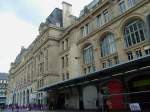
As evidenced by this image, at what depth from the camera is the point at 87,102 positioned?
99.6 feet

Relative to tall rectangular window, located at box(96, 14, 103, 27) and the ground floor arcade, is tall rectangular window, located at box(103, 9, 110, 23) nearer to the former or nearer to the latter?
tall rectangular window, located at box(96, 14, 103, 27)

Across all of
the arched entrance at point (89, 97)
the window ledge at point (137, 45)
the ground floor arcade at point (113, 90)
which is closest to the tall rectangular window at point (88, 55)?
the arched entrance at point (89, 97)

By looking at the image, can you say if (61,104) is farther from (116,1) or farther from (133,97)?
(133,97)

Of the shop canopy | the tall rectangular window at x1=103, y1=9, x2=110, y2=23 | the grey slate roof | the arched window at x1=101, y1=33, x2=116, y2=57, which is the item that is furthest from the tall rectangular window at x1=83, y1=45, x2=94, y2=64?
the grey slate roof

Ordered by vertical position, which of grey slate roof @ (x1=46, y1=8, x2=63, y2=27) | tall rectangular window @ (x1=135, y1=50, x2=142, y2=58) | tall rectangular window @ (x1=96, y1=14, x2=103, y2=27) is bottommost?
tall rectangular window @ (x1=135, y1=50, x2=142, y2=58)

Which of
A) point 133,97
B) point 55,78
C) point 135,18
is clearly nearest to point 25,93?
point 55,78

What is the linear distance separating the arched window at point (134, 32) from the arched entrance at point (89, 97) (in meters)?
9.16

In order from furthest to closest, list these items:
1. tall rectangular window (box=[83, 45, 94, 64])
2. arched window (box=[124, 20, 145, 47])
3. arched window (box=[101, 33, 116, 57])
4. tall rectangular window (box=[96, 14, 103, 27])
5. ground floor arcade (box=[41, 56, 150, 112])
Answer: tall rectangular window (box=[83, 45, 94, 64])
tall rectangular window (box=[96, 14, 103, 27])
arched window (box=[101, 33, 116, 57])
arched window (box=[124, 20, 145, 47])
ground floor arcade (box=[41, 56, 150, 112])

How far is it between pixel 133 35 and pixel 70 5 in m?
26.1

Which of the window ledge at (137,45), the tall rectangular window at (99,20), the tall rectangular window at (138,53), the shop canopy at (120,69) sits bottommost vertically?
the shop canopy at (120,69)

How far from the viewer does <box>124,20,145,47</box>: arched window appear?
23.9 metres

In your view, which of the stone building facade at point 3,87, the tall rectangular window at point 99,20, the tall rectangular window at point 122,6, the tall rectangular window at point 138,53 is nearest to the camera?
the tall rectangular window at point 138,53

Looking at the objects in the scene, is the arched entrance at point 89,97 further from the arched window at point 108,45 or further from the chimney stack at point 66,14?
the chimney stack at point 66,14

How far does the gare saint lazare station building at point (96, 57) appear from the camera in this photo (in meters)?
20.0
